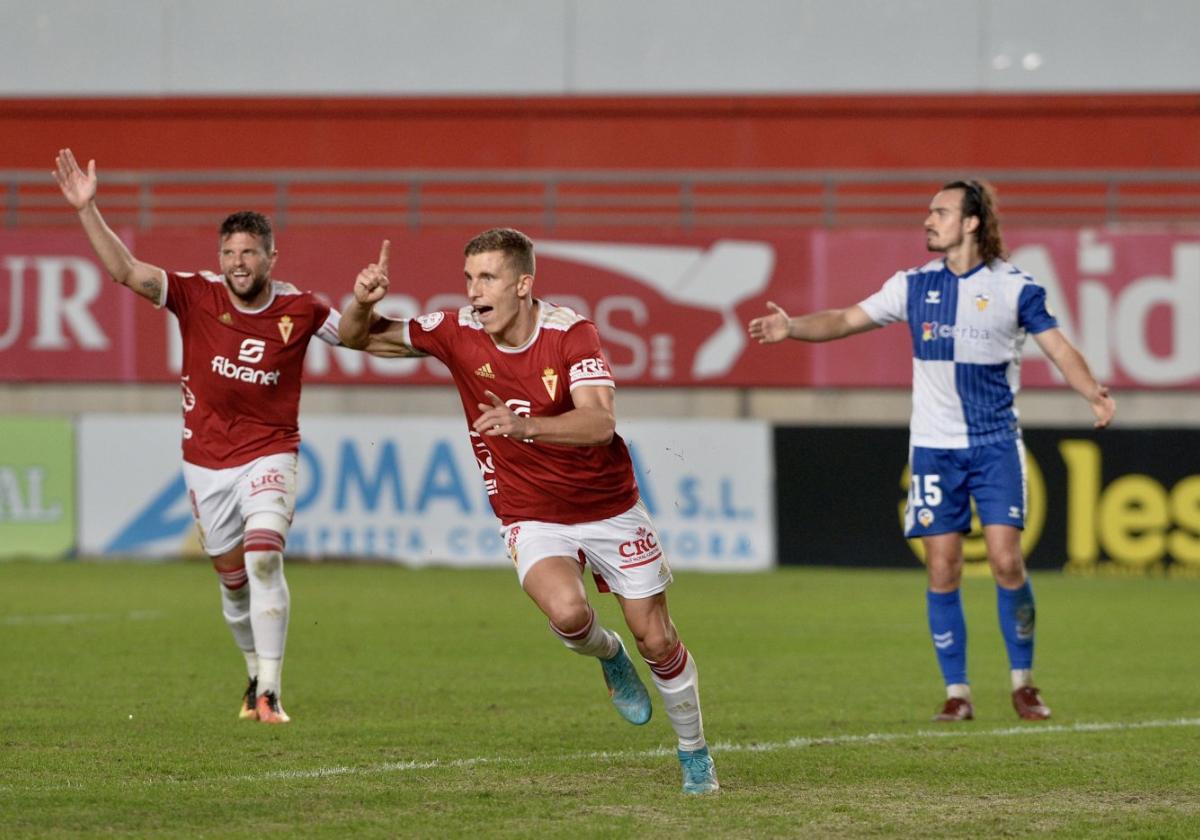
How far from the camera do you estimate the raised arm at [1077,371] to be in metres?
8.17

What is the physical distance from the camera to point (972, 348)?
8.63 metres

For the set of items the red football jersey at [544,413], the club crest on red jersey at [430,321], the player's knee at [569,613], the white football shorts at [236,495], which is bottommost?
the player's knee at [569,613]

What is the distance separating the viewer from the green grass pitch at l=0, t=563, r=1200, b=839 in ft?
19.6

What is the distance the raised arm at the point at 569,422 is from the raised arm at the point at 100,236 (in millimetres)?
2705

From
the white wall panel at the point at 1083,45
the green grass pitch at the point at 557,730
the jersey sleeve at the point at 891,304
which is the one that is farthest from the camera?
the white wall panel at the point at 1083,45

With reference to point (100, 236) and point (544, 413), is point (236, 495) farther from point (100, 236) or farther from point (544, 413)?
point (544, 413)

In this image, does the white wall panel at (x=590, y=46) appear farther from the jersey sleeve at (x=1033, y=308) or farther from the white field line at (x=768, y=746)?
the white field line at (x=768, y=746)

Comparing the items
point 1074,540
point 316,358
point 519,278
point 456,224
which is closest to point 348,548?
point 316,358

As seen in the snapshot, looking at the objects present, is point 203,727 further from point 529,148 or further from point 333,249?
point 529,148

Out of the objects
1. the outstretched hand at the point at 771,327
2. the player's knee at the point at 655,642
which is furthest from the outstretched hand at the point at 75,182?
the player's knee at the point at 655,642

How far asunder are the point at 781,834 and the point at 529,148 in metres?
18.3

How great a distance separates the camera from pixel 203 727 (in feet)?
26.1

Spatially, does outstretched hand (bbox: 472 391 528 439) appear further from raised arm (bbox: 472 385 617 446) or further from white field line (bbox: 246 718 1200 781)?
white field line (bbox: 246 718 1200 781)

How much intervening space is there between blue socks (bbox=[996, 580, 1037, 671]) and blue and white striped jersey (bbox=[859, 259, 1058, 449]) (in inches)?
29.7
